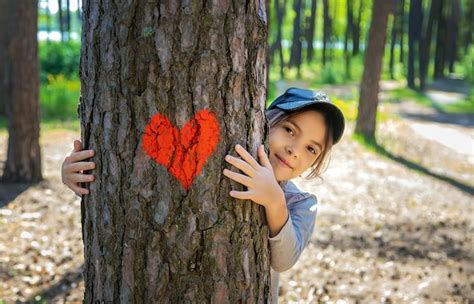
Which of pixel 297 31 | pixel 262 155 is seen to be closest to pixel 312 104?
pixel 262 155

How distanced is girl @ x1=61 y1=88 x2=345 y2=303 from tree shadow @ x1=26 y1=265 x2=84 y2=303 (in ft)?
8.12

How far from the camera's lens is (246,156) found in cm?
165

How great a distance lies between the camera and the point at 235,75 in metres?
1.63

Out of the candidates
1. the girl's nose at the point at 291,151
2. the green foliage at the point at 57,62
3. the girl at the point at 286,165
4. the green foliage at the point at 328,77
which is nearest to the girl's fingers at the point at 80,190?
the girl at the point at 286,165

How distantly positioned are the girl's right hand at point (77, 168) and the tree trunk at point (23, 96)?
542cm

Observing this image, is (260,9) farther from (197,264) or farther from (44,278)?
(44,278)

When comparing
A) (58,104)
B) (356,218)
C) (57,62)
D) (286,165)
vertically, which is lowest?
(356,218)

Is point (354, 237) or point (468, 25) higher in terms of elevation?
point (468, 25)

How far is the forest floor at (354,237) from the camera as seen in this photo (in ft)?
14.4

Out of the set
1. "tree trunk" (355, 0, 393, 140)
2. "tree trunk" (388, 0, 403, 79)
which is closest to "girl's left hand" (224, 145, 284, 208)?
"tree trunk" (355, 0, 393, 140)

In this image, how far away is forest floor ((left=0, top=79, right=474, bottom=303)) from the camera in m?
4.40

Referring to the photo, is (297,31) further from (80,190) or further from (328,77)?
(80,190)

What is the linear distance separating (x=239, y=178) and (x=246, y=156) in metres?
0.07

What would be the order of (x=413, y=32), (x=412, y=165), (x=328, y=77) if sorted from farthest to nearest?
1. (x=328, y=77)
2. (x=413, y=32)
3. (x=412, y=165)
